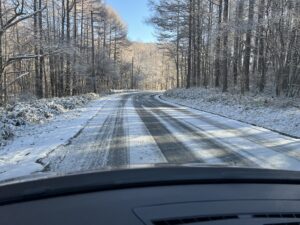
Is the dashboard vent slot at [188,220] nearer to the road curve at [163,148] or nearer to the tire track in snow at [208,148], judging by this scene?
the road curve at [163,148]

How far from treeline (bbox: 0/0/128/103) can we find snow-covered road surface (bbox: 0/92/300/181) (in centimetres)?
680

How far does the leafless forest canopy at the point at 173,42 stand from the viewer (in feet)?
79.6

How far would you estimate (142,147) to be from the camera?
34.0 feet

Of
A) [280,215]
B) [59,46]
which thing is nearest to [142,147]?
[280,215]

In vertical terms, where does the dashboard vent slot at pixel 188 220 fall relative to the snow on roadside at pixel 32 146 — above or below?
above

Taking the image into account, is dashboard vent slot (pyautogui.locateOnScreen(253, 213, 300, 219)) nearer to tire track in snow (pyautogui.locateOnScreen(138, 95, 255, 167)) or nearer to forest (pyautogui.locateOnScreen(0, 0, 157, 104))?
tire track in snow (pyautogui.locateOnScreen(138, 95, 255, 167))

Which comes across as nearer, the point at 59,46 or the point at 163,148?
the point at 163,148

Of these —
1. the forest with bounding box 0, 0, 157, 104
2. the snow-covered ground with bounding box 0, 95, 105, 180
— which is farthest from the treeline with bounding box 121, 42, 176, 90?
the snow-covered ground with bounding box 0, 95, 105, 180

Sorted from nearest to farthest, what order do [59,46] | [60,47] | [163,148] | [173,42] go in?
1. [163,148]
2. [60,47]
3. [59,46]
4. [173,42]

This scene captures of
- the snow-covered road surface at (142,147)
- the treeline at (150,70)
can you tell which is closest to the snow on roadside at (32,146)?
the snow-covered road surface at (142,147)

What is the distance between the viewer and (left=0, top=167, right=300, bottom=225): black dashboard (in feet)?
5.53

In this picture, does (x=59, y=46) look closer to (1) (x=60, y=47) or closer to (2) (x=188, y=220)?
(1) (x=60, y=47)

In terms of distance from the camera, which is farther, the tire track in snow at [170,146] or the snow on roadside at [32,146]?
the tire track in snow at [170,146]

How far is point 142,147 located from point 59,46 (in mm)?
17664
